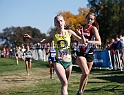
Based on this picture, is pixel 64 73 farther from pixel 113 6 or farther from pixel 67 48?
pixel 113 6

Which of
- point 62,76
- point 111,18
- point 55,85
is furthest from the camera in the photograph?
point 111,18

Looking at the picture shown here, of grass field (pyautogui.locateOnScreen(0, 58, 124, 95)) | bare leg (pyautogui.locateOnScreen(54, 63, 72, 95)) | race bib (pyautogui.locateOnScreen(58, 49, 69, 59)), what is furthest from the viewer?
grass field (pyautogui.locateOnScreen(0, 58, 124, 95))

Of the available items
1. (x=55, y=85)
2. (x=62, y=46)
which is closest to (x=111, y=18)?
(x=55, y=85)

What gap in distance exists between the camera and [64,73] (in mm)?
5828

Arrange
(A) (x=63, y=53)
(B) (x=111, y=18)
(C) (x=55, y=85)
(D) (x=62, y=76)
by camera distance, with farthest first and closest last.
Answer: (B) (x=111, y=18)
(C) (x=55, y=85)
(A) (x=63, y=53)
(D) (x=62, y=76)

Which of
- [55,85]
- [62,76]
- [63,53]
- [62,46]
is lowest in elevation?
[55,85]

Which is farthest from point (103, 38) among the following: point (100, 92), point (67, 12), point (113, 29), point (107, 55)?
point (100, 92)

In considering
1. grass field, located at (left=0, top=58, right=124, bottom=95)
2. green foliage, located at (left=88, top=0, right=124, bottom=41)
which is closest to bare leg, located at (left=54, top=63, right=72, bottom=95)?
grass field, located at (left=0, top=58, right=124, bottom=95)

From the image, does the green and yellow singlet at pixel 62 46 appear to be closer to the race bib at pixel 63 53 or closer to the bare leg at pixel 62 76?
the race bib at pixel 63 53

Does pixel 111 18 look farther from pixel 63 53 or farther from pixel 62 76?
pixel 62 76

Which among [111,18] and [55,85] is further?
[111,18]

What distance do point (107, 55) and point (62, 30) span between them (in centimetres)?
1167

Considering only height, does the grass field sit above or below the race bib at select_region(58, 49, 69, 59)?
below

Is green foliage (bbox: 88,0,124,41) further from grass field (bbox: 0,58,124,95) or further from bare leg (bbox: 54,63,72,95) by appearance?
bare leg (bbox: 54,63,72,95)
